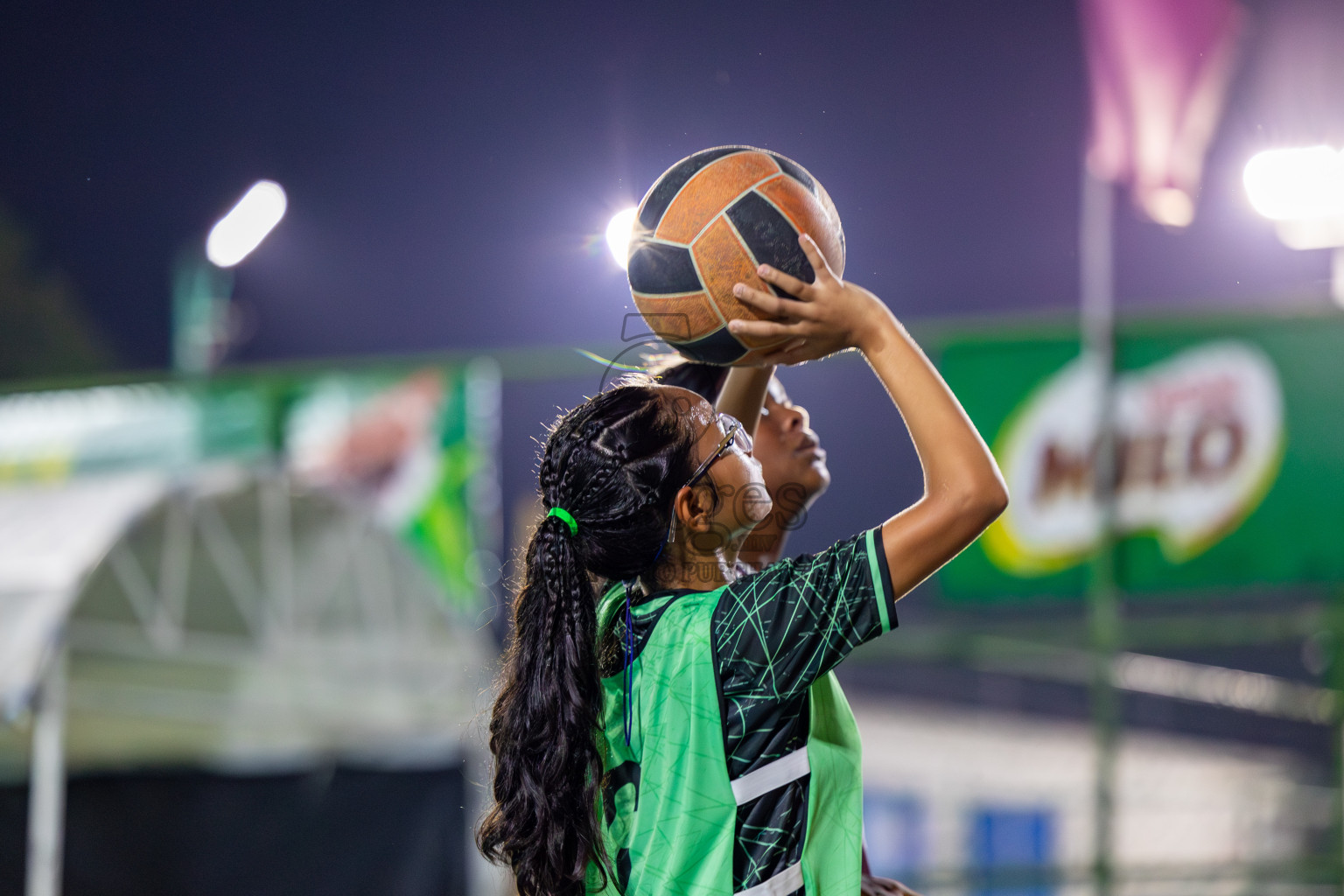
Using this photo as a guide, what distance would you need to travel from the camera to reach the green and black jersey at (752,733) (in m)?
1.40

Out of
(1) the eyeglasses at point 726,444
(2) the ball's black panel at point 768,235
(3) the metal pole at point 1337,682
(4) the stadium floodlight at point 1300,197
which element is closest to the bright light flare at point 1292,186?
Answer: (4) the stadium floodlight at point 1300,197

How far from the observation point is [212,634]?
23.2 feet

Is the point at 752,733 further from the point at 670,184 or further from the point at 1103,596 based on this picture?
the point at 1103,596

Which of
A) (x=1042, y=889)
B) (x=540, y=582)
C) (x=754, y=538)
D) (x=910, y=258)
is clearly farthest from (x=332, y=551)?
(x=540, y=582)

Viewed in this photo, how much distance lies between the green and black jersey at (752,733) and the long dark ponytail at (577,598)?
0.21 feet

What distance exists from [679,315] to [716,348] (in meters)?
0.08

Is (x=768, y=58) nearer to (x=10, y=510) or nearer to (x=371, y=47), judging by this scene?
(x=371, y=47)

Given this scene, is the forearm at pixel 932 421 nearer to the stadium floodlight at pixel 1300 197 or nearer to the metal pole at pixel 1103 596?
the metal pole at pixel 1103 596

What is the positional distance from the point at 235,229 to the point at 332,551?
12.5ft

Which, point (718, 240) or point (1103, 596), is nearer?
point (718, 240)

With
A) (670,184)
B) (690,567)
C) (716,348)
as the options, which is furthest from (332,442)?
(690,567)

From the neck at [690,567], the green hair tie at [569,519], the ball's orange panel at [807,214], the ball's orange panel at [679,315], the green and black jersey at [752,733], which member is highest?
the ball's orange panel at [807,214]

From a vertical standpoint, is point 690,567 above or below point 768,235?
below

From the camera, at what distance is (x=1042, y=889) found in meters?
5.54
